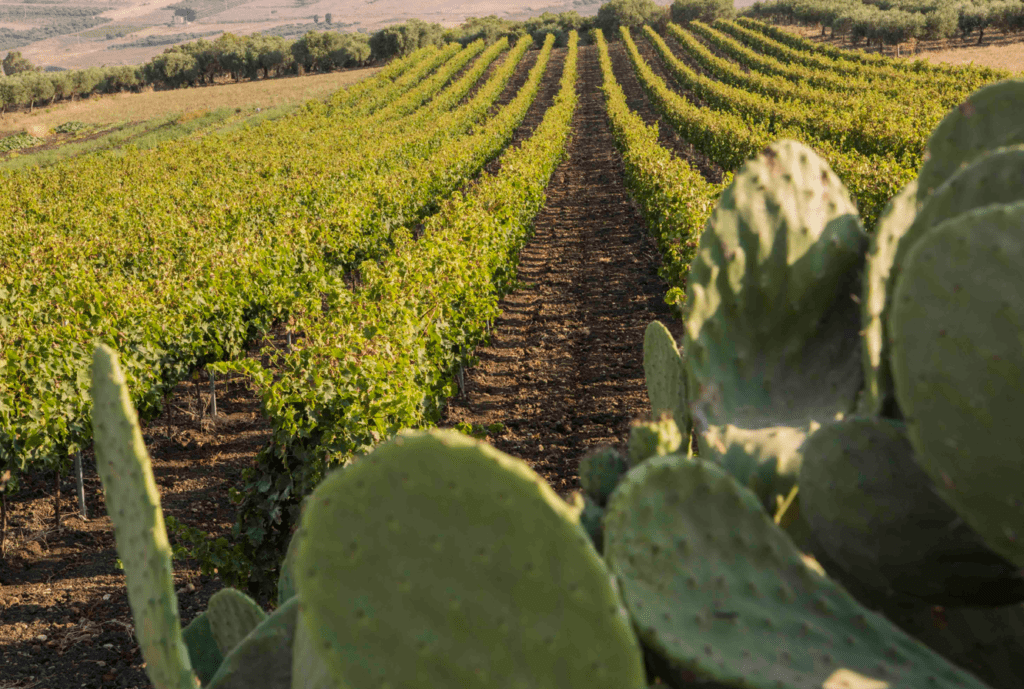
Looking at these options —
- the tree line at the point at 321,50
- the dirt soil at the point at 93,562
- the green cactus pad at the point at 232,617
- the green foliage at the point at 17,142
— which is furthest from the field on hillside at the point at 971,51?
the green foliage at the point at 17,142

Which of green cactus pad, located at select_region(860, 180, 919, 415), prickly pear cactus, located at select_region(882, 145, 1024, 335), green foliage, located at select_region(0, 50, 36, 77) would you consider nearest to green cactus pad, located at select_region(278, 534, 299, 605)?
green cactus pad, located at select_region(860, 180, 919, 415)

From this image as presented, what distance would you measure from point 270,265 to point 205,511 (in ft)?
13.6

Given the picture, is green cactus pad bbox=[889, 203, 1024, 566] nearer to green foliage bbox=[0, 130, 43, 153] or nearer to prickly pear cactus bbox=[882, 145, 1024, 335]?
prickly pear cactus bbox=[882, 145, 1024, 335]

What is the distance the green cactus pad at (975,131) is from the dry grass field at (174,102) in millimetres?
62938

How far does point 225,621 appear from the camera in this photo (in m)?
1.91

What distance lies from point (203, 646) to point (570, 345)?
1054 centimetres

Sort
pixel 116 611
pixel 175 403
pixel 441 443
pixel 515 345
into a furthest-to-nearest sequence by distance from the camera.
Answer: pixel 515 345 < pixel 175 403 < pixel 116 611 < pixel 441 443

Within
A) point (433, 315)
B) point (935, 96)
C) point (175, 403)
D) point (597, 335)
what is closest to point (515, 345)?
point (597, 335)

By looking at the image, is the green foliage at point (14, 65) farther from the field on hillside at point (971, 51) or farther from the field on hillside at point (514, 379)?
the field on hillside at point (971, 51)

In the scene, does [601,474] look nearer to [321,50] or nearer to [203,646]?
[203,646]

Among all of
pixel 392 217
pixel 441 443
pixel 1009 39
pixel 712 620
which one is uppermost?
pixel 1009 39

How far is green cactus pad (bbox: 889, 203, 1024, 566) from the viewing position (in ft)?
3.03

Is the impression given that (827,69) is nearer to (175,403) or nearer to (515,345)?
(515,345)

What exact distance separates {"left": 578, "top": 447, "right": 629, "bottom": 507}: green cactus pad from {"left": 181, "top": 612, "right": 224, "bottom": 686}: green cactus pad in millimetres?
1108
